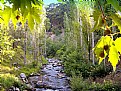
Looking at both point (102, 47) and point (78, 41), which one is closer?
point (102, 47)

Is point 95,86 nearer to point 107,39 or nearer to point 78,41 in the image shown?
point 78,41

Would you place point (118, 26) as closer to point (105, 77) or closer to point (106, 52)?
point (106, 52)

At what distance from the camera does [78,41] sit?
21.4m

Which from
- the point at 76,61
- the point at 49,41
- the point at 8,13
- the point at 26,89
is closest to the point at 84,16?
the point at 76,61

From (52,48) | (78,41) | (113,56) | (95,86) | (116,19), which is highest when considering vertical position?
(116,19)

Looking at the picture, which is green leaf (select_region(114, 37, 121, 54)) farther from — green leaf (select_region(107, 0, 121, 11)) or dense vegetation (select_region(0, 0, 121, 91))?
green leaf (select_region(107, 0, 121, 11))

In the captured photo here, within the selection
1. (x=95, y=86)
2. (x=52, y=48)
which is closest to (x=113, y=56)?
(x=95, y=86)

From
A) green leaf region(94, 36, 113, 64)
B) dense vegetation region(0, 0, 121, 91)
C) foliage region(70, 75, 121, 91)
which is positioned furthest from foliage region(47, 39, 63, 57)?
green leaf region(94, 36, 113, 64)

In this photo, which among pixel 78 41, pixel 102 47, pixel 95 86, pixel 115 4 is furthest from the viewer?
pixel 78 41

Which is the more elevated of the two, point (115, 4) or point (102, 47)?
point (115, 4)

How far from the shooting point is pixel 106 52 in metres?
0.70

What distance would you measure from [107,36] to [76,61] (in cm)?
1690

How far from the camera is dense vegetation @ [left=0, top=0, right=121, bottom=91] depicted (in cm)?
70

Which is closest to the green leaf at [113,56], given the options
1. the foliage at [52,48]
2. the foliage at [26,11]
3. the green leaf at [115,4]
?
the green leaf at [115,4]
